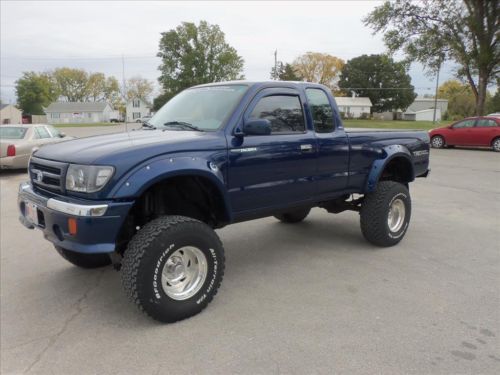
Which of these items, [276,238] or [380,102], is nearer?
[276,238]

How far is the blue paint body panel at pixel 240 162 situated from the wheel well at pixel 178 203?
0.12 m

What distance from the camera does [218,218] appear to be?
151 inches

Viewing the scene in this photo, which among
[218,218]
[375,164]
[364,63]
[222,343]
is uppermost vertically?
[364,63]

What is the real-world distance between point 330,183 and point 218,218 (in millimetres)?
1472

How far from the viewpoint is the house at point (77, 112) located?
93.8 m

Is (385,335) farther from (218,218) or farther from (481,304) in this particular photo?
(218,218)

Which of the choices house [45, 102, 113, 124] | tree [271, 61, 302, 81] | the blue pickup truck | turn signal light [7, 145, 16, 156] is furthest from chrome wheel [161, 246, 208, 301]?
house [45, 102, 113, 124]

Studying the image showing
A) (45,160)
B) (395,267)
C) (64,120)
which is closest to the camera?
(45,160)

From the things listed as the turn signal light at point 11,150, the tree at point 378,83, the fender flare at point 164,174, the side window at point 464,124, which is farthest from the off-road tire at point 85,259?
the tree at point 378,83

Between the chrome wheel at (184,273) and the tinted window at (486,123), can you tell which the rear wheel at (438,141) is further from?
the chrome wheel at (184,273)

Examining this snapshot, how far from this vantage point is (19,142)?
39.6 ft

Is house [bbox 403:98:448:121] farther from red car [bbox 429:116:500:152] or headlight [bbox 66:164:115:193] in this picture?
headlight [bbox 66:164:115:193]

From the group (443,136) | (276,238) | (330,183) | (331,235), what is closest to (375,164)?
(330,183)

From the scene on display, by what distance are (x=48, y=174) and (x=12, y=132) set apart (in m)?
10.8
